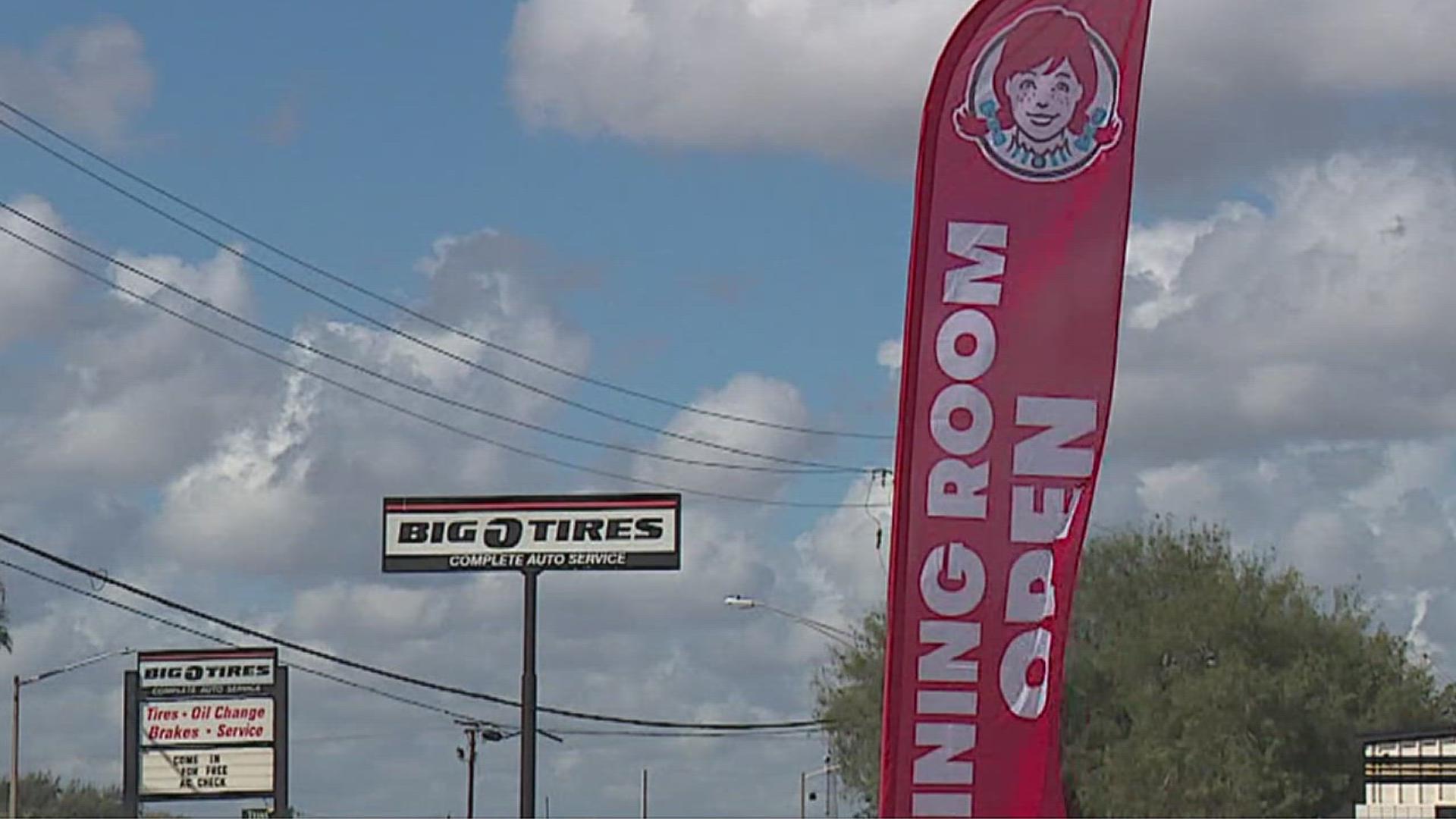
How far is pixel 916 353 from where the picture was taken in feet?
60.1

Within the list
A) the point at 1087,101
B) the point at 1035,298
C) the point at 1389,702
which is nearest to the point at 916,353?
the point at 1035,298

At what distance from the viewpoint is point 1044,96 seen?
18.5 metres

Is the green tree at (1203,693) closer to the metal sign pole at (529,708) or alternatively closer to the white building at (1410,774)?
the white building at (1410,774)

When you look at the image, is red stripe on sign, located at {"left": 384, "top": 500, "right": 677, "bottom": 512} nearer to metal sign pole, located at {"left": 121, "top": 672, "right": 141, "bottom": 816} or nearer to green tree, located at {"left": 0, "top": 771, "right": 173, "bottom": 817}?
metal sign pole, located at {"left": 121, "top": 672, "right": 141, "bottom": 816}

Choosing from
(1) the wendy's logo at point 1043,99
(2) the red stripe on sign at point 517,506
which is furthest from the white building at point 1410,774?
(1) the wendy's logo at point 1043,99

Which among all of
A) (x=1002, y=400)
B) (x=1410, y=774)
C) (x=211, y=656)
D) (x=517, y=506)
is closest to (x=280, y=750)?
(x=211, y=656)

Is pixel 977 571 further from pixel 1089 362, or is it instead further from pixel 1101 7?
pixel 1101 7

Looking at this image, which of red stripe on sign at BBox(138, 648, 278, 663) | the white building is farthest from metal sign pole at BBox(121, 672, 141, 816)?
the white building

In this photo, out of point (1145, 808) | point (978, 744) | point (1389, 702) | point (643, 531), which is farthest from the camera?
point (1389, 702)

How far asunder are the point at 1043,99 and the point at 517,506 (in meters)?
24.6

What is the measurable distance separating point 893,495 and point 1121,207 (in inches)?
101

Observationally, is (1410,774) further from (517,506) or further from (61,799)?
(61,799)

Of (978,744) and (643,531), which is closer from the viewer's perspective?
(978,744)

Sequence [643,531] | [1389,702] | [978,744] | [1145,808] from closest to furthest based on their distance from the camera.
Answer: [978,744]
[643,531]
[1145,808]
[1389,702]
